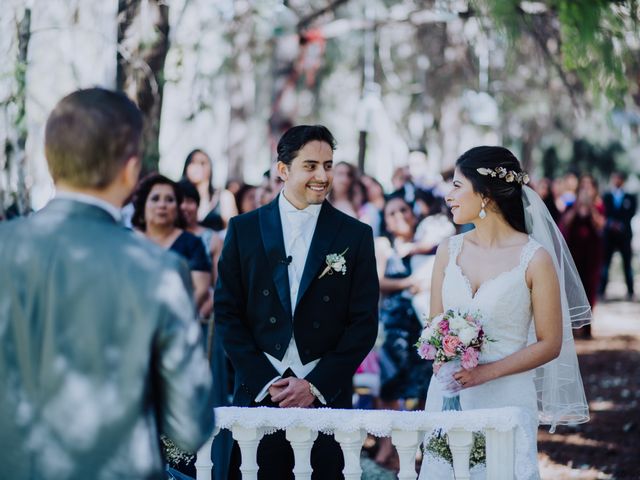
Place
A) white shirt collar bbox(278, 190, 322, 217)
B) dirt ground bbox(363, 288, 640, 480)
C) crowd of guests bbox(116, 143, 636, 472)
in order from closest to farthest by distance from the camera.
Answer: white shirt collar bbox(278, 190, 322, 217), crowd of guests bbox(116, 143, 636, 472), dirt ground bbox(363, 288, 640, 480)

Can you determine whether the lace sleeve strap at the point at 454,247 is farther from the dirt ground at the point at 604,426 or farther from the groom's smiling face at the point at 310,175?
the dirt ground at the point at 604,426

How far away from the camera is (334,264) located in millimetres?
4828

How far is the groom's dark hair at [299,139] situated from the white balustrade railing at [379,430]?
4.61ft

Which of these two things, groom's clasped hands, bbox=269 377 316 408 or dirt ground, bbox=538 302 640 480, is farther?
dirt ground, bbox=538 302 640 480

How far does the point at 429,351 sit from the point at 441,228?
14.5ft

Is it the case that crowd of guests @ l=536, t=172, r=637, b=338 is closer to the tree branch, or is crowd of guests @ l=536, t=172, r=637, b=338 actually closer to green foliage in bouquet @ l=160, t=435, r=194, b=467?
the tree branch

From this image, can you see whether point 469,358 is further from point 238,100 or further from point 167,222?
point 238,100

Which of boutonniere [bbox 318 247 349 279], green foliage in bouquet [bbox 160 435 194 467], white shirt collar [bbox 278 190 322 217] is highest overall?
white shirt collar [bbox 278 190 322 217]

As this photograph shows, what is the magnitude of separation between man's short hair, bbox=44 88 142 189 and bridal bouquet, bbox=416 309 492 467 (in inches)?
85.5

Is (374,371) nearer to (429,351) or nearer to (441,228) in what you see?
(441,228)

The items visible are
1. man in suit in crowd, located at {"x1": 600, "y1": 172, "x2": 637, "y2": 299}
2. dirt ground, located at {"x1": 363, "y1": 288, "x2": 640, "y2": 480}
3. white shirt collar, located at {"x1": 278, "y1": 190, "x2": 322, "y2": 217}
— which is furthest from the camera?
man in suit in crowd, located at {"x1": 600, "y1": 172, "x2": 637, "y2": 299}

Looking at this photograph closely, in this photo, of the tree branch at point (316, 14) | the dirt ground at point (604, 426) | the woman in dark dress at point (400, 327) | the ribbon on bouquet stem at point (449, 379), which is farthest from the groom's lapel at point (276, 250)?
the tree branch at point (316, 14)

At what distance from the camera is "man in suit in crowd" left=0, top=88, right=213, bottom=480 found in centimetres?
262

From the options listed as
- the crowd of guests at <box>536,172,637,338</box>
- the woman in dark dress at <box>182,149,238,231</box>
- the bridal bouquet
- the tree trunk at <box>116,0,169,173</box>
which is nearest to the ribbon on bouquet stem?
the bridal bouquet
